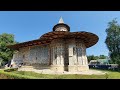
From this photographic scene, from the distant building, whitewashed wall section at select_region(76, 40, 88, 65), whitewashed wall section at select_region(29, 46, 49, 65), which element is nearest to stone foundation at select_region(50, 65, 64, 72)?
the distant building

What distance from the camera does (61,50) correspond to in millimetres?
24016

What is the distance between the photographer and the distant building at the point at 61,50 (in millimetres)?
23120

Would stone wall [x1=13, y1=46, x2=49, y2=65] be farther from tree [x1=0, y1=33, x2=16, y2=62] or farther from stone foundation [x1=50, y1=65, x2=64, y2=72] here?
tree [x1=0, y1=33, x2=16, y2=62]

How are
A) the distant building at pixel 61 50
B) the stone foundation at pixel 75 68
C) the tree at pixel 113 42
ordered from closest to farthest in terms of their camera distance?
the stone foundation at pixel 75 68 → the distant building at pixel 61 50 → the tree at pixel 113 42

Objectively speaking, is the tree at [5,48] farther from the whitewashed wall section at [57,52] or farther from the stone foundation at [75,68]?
the stone foundation at [75,68]

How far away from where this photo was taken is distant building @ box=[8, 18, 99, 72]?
75.9 ft

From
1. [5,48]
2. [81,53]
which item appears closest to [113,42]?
[81,53]

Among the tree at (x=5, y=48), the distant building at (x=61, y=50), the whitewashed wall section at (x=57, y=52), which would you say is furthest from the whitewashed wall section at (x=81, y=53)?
the tree at (x=5, y=48)
